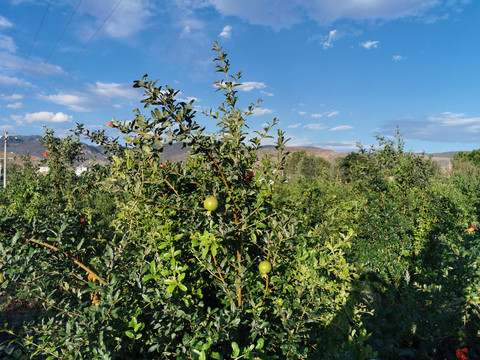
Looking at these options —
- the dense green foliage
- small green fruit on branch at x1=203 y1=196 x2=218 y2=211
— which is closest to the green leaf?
the dense green foliage

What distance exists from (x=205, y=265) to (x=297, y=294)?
78 centimetres

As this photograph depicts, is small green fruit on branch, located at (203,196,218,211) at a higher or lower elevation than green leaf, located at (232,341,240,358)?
higher

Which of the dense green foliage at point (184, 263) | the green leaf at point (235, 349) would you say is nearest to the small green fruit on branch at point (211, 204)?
the dense green foliage at point (184, 263)

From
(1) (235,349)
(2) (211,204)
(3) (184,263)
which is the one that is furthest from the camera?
(3) (184,263)

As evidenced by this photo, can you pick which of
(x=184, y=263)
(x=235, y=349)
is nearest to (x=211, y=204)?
(x=184, y=263)

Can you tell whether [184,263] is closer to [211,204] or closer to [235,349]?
[211,204]

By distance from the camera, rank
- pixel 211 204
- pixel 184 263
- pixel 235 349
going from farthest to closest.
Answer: pixel 184 263 < pixel 211 204 < pixel 235 349

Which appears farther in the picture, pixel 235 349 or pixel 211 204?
pixel 211 204

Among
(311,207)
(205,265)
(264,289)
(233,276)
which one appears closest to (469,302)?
(264,289)

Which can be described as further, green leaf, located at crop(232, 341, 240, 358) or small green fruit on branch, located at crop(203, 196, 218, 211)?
small green fruit on branch, located at crop(203, 196, 218, 211)

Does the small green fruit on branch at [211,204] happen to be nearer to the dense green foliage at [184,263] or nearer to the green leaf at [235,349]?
the dense green foliage at [184,263]

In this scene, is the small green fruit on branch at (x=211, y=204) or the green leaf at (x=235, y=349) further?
the small green fruit on branch at (x=211, y=204)

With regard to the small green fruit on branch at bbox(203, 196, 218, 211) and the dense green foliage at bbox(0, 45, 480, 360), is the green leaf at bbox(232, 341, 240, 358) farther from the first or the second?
the small green fruit on branch at bbox(203, 196, 218, 211)

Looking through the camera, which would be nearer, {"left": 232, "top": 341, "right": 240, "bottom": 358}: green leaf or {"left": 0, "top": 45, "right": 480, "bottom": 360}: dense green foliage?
{"left": 232, "top": 341, "right": 240, "bottom": 358}: green leaf
